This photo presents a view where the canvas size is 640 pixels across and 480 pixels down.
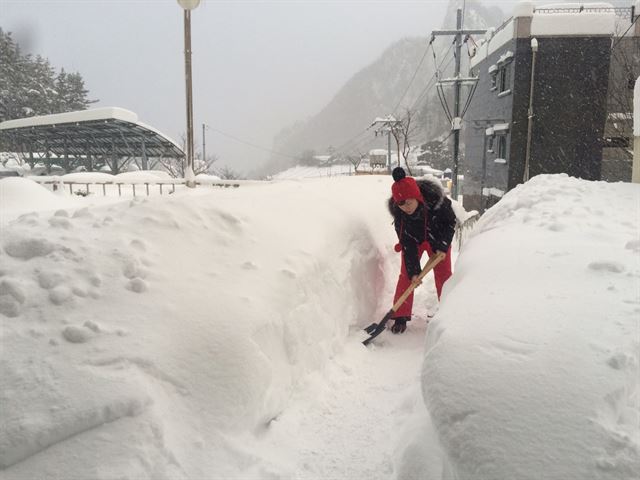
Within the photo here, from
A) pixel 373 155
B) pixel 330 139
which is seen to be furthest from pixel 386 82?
pixel 373 155

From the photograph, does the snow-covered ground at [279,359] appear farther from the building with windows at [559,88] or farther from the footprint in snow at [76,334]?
the building with windows at [559,88]

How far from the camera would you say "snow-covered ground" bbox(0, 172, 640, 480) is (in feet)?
5.08

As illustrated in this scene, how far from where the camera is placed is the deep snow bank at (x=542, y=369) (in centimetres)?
140

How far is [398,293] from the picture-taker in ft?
15.5

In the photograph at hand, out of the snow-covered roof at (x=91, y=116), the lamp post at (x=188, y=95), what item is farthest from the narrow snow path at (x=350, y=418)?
the snow-covered roof at (x=91, y=116)

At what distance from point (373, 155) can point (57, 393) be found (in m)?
31.0

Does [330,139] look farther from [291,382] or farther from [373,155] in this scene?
[291,382]

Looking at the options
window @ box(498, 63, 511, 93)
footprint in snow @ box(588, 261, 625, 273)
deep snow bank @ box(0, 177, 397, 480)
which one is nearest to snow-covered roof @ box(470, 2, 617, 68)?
window @ box(498, 63, 511, 93)

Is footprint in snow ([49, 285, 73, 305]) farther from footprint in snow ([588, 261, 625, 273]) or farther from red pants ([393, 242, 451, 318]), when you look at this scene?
red pants ([393, 242, 451, 318])

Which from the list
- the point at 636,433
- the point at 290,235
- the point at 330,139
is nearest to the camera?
the point at 636,433

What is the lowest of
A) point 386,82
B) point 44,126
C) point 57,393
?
point 57,393

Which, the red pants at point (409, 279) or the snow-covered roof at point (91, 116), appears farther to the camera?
the snow-covered roof at point (91, 116)

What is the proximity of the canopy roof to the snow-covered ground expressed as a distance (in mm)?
16815

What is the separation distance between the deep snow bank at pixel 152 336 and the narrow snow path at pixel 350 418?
16cm
